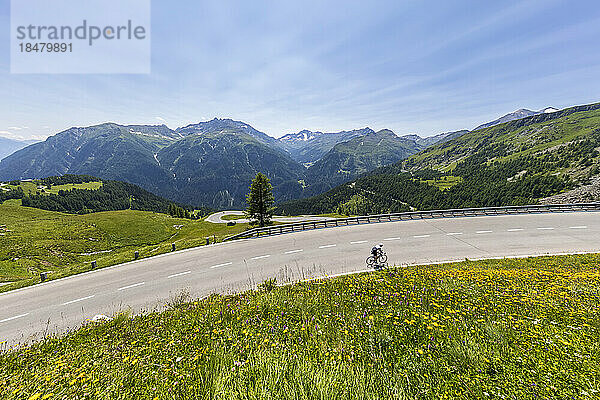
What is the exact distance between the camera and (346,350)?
4637mm

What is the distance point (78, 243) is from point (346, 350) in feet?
208

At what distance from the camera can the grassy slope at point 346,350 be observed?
3.44 meters

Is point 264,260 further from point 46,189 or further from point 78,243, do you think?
point 46,189

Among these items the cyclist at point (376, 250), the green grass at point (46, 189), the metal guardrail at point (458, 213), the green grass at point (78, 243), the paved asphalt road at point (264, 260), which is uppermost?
the green grass at point (46, 189)

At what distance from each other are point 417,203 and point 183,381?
688ft

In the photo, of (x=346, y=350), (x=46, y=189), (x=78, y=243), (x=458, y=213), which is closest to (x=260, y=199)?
(x=458, y=213)

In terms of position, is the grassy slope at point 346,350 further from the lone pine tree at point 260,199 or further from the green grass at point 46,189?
the green grass at point 46,189

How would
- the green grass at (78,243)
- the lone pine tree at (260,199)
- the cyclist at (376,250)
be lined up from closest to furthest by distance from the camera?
the cyclist at (376,250) < the green grass at (78,243) < the lone pine tree at (260,199)

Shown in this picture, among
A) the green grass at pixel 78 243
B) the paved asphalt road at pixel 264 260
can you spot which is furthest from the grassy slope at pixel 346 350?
the green grass at pixel 78 243

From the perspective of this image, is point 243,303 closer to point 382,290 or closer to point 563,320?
point 382,290

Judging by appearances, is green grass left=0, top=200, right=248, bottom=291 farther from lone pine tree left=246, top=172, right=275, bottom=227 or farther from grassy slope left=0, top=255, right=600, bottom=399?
grassy slope left=0, top=255, right=600, bottom=399

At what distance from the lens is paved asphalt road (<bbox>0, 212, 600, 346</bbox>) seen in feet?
40.1

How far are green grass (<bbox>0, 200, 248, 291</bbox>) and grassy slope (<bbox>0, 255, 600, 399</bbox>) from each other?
18020 millimetres

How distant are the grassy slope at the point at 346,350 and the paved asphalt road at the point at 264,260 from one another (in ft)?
17.9
